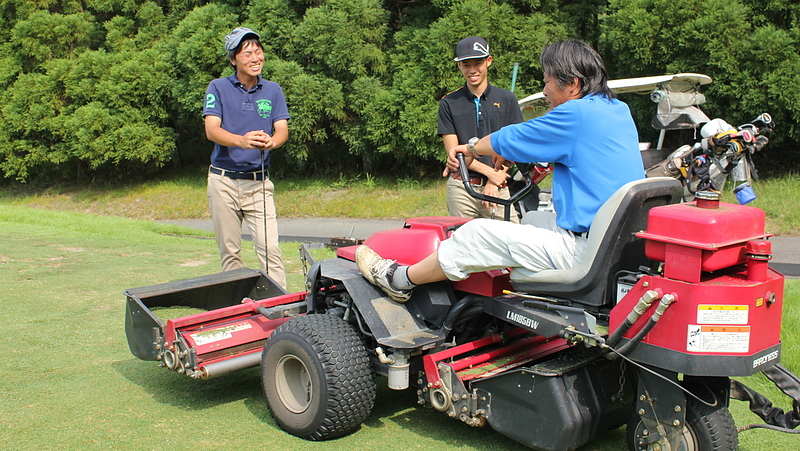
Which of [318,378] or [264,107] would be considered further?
[264,107]

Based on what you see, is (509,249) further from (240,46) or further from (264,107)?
(240,46)

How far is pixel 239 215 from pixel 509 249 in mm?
2926

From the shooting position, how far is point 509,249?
305 cm

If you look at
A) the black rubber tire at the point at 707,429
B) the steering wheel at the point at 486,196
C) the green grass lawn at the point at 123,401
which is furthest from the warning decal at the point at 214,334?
the black rubber tire at the point at 707,429

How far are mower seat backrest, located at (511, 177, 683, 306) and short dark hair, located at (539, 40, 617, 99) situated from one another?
54cm

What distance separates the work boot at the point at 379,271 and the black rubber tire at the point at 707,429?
4.60ft

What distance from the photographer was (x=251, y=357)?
391cm

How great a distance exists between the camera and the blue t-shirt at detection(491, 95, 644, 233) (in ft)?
9.96

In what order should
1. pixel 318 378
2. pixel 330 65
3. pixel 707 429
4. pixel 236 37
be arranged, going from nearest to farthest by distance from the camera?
pixel 707 429
pixel 318 378
pixel 236 37
pixel 330 65

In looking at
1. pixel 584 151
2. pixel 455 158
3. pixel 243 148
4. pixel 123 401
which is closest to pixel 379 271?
pixel 455 158

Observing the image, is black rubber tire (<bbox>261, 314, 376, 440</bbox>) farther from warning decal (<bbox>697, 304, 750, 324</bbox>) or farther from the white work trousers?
warning decal (<bbox>697, 304, 750, 324</bbox>)

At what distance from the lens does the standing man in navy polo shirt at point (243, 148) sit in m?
5.13

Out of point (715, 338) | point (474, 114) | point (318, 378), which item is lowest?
point (318, 378)

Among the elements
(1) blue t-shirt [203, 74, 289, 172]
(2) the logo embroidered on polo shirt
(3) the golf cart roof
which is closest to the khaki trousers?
(1) blue t-shirt [203, 74, 289, 172]
